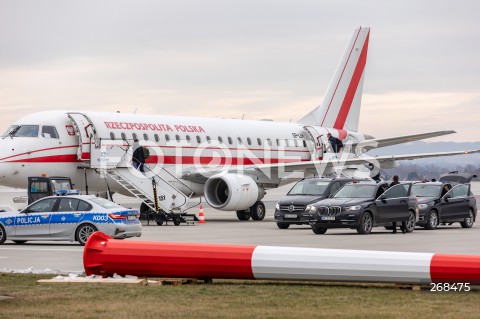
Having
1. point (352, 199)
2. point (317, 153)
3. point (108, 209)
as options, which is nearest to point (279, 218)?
point (352, 199)

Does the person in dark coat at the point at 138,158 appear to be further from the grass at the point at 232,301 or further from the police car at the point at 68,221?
the grass at the point at 232,301

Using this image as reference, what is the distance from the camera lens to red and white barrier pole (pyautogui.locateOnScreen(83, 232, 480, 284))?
15.9 metres

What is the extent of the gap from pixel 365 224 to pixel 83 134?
39.8ft

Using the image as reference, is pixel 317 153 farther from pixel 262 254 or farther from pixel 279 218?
pixel 262 254

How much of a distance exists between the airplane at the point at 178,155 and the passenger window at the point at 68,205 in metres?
9.97

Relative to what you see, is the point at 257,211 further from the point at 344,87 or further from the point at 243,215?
the point at 344,87

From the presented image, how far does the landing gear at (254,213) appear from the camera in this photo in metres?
43.5

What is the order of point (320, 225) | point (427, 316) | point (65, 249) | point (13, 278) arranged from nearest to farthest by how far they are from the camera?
point (427, 316) < point (13, 278) < point (65, 249) < point (320, 225)

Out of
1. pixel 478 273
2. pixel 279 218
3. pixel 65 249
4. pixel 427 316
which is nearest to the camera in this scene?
pixel 427 316

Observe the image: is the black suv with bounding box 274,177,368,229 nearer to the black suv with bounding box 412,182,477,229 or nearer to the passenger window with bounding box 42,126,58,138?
the black suv with bounding box 412,182,477,229

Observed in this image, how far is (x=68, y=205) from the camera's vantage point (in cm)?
2817

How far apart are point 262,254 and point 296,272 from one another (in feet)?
1.99

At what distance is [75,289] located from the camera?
54.2 ft

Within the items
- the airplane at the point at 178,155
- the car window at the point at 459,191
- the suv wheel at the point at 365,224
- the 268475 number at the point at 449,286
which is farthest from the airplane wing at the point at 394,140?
the 268475 number at the point at 449,286
